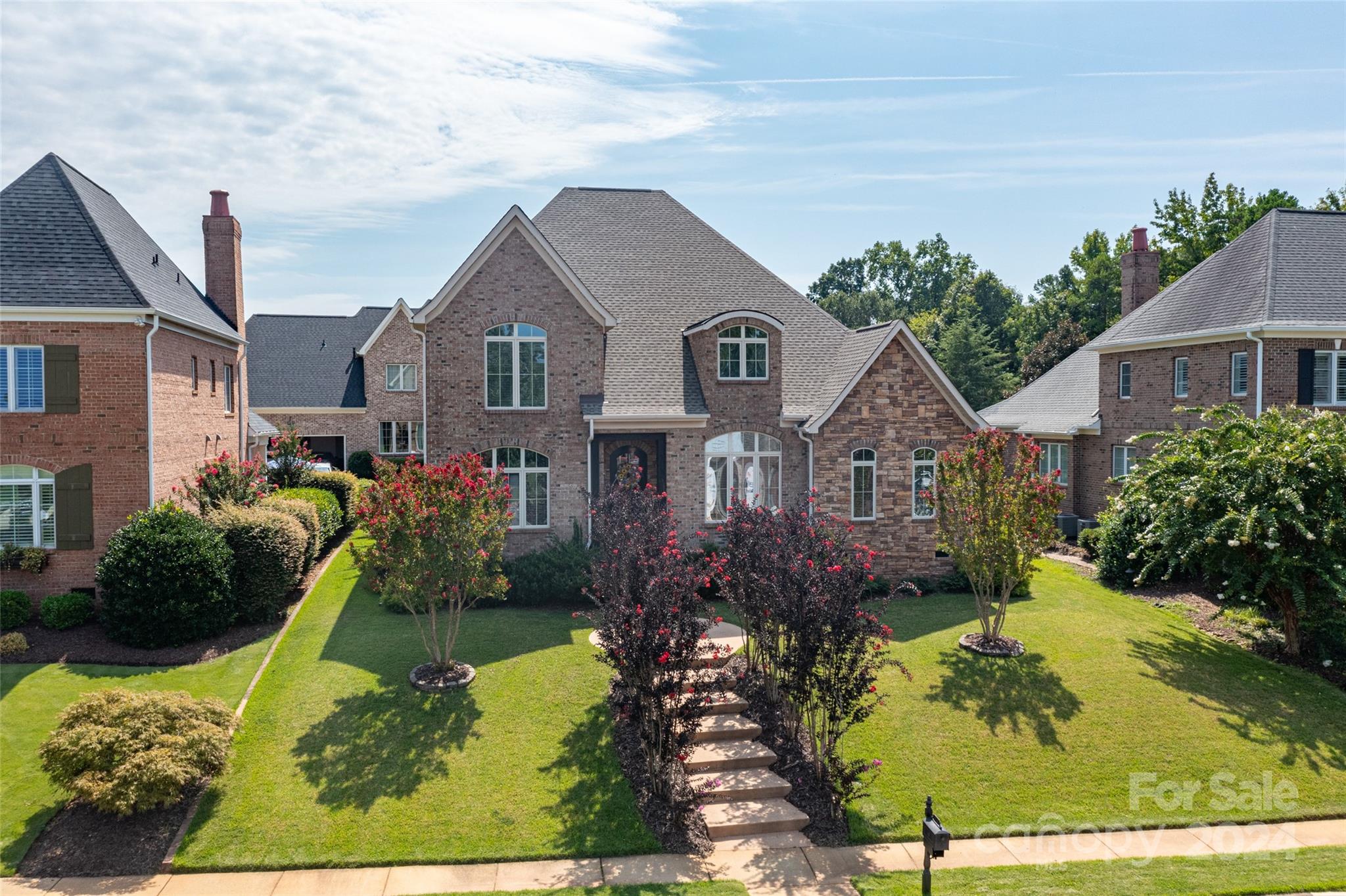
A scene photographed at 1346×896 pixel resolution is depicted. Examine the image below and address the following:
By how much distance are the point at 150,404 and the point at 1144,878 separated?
1917cm

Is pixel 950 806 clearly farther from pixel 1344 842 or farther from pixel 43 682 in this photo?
pixel 43 682

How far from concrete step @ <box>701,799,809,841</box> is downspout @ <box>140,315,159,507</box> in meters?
13.6

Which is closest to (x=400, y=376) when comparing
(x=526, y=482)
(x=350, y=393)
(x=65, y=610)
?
(x=350, y=393)

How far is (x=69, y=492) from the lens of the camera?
17.7 m

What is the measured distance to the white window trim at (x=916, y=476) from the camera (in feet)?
72.1

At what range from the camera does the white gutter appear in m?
18.0

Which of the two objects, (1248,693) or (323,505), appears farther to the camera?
(323,505)

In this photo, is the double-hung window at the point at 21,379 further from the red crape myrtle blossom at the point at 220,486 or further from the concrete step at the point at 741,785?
the concrete step at the point at 741,785

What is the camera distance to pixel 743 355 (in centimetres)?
2291

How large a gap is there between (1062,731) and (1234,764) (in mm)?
2421

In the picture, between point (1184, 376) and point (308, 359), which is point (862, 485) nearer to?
point (1184, 376)

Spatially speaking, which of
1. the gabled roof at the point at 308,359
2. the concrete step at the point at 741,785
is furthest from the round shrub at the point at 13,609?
the gabled roof at the point at 308,359

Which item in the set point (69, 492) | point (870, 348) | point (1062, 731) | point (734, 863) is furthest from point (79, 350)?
point (1062, 731)

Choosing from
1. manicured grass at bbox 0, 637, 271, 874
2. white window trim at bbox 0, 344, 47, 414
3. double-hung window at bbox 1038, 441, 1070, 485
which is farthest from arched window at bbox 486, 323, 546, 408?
double-hung window at bbox 1038, 441, 1070, 485
